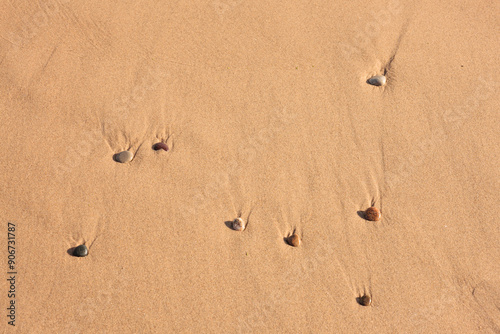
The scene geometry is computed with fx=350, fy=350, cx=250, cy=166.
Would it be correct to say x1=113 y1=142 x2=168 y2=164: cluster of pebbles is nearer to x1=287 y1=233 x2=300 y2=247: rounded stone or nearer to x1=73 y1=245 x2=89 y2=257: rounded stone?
x1=73 y1=245 x2=89 y2=257: rounded stone

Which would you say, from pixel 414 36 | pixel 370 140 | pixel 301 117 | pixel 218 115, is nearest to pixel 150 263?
pixel 218 115

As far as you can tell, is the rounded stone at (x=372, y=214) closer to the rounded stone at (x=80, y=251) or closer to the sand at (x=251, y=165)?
the sand at (x=251, y=165)

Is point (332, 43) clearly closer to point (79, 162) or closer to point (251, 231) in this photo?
point (251, 231)

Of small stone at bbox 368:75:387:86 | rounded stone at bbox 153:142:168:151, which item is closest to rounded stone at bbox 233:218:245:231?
rounded stone at bbox 153:142:168:151

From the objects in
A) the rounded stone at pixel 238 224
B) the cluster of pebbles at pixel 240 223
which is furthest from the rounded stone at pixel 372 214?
the rounded stone at pixel 238 224

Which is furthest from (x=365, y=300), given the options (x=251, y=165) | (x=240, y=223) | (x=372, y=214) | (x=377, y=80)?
(x=377, y=80)
